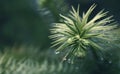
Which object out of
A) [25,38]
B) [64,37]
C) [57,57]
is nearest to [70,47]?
[64,37]

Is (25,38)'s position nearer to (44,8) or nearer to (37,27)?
(37,27)

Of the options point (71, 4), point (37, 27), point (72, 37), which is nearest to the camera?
point (72, 37)

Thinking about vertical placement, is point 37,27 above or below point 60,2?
above

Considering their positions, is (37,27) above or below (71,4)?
above

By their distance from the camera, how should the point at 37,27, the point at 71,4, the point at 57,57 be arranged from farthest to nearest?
the point at 37,27, the point at 57,57, the point at 71,4

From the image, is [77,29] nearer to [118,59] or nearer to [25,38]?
[118,59]

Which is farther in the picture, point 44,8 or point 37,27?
point 37,27

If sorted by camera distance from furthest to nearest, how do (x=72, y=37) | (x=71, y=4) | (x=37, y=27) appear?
(x=37, y=27), (x=71, y=4), (x=72, y=37)

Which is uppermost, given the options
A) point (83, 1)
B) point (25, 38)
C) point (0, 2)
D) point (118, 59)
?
point (0, 2)

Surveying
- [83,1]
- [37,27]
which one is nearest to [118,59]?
[83,1]
